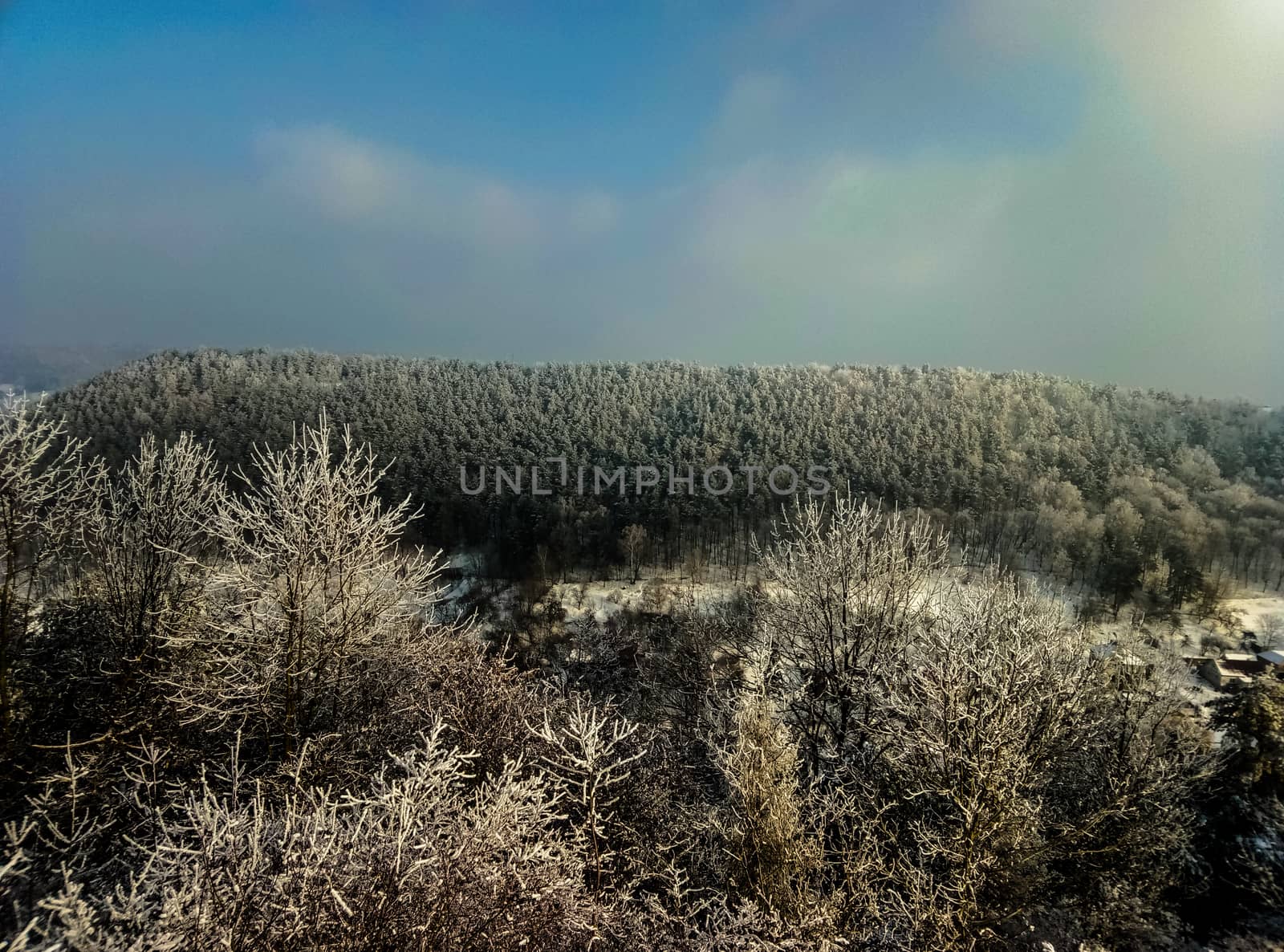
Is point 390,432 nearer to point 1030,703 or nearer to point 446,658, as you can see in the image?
point 446,658

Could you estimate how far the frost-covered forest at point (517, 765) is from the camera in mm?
5570

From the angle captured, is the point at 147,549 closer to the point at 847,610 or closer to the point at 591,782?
the point at 591,782

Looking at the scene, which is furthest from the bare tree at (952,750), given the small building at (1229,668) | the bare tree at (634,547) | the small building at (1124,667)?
the bare tree at (634,547)

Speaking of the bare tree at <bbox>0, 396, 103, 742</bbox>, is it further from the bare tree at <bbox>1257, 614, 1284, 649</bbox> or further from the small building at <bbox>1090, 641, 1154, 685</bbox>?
the bare tree at <bbox>1257, 614, 1284, 649</bbox>

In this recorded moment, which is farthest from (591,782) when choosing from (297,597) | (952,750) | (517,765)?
(952,750)

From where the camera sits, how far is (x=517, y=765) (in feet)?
23.1

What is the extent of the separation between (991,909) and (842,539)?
664 centimetres

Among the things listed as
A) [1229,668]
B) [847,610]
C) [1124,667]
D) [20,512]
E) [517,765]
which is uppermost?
[20,512]

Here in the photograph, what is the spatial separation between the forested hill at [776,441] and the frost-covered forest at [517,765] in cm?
4631

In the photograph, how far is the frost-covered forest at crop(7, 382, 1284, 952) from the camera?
557 cm

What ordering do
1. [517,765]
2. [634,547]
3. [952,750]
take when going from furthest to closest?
1. [634,547]
2. [952,750]
3. [517,765]

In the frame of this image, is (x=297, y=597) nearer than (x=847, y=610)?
Yes

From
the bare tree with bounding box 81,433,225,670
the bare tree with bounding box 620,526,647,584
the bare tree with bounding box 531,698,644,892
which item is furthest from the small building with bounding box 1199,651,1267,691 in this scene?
the bare tree with bounding box 81,433,225,670

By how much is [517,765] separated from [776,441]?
7812 cm
